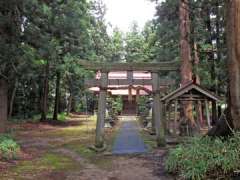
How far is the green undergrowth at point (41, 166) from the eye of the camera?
913 cm

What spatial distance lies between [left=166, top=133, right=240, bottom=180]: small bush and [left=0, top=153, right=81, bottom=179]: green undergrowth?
10.6 ft

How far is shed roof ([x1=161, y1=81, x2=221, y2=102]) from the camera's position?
15102mm

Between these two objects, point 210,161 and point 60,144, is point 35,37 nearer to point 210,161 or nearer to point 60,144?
point 60,144

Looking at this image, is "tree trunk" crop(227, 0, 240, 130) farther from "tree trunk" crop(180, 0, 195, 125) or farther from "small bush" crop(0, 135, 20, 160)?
"tree trunk" crop(180, 0, 195, 125)

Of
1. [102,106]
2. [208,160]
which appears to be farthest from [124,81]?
[208,160]

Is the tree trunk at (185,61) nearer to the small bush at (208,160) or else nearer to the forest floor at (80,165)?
the forest floor at (80,165)

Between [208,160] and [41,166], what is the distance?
4.91 metres

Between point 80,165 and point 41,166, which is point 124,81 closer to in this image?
point 80,165

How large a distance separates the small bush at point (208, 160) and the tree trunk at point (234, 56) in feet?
2.32

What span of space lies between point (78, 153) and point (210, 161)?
6552mm

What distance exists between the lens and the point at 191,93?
15625 millimetres

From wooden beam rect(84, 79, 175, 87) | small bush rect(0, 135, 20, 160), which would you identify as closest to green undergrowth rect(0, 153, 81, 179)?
small bush rect(0, 135, 20, 160)

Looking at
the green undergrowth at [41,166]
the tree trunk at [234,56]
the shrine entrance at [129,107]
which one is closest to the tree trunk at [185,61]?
the green undergrowth at [41,166]

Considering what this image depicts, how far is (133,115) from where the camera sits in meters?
47.4
